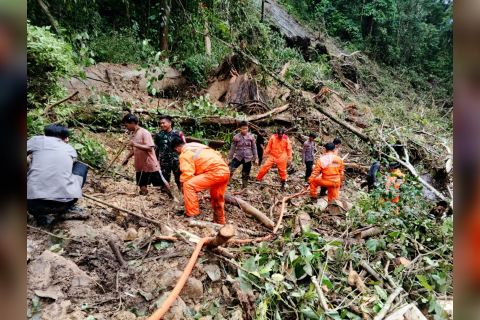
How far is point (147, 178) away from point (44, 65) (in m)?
2.20

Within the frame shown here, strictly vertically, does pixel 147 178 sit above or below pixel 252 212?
above

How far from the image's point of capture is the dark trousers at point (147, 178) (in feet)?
18.7

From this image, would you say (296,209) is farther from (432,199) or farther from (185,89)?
(185,89)

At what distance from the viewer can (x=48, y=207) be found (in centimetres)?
368

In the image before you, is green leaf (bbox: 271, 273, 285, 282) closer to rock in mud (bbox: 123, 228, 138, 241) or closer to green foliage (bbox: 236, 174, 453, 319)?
green foliage (bbox: 236, 174, 453, 319)

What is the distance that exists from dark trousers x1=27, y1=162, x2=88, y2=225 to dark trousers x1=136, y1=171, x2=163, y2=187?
5.59 ft

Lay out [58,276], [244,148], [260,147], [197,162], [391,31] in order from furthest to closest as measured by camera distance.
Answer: [391,31]
[260,147]
[244,148]
[197,162]
[58,276]

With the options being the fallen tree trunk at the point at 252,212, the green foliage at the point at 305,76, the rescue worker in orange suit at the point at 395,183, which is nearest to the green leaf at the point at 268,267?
the fallen tree trunk at the point at 252,212

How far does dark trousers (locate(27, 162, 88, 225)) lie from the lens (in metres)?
3.57

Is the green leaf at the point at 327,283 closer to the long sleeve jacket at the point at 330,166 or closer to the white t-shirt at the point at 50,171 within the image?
the white t-shirt at the point at 50,171

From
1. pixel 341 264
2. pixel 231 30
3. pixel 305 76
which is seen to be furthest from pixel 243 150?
pixel 305 76

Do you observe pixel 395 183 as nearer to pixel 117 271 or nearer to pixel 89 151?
pixel 117 271

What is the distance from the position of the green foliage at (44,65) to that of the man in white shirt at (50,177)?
1.70 m

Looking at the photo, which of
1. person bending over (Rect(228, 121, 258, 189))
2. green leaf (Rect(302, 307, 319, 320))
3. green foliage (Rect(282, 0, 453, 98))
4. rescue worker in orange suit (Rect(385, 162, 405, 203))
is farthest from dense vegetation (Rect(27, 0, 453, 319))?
person bending over (Rect(228, 121, 258, 189))
